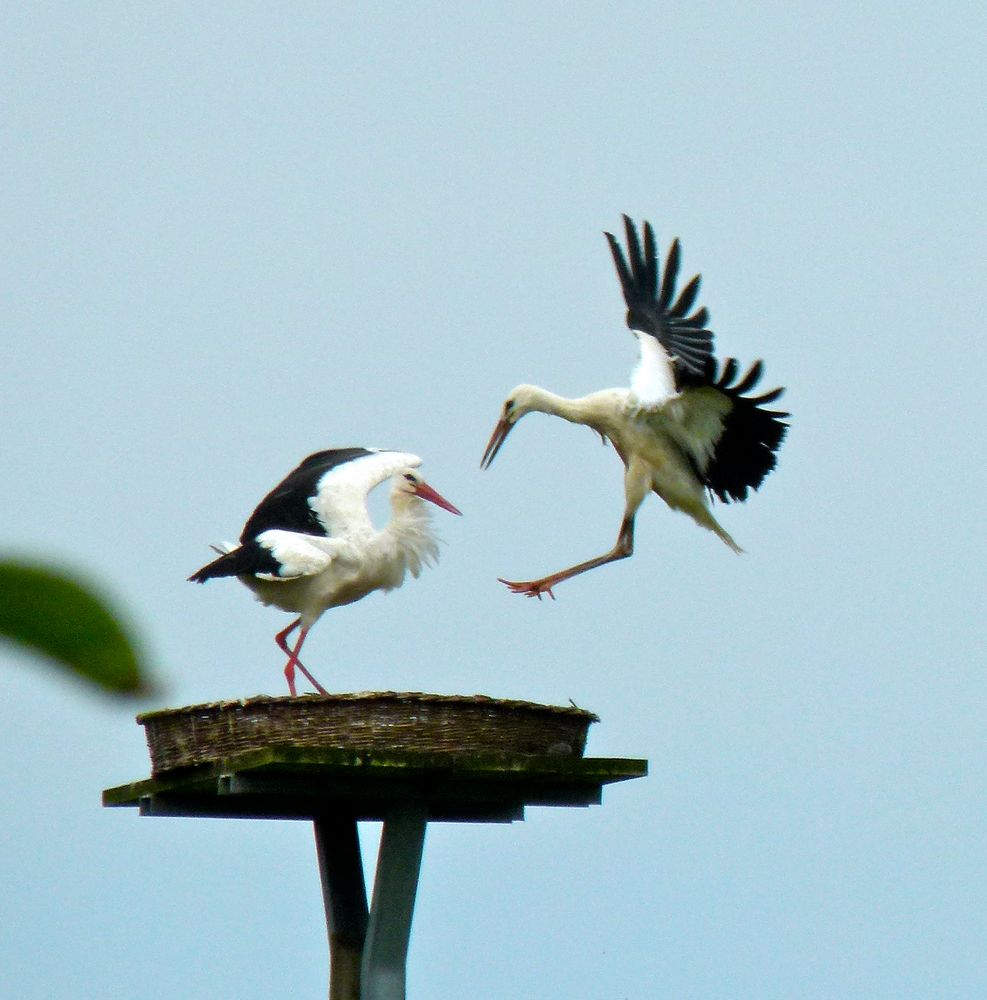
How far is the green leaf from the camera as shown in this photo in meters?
0.71

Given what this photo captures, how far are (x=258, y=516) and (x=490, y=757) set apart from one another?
185 centimetres

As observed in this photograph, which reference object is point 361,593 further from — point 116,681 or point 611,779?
point 116,681

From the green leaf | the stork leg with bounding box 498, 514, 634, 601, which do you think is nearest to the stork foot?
the stork leg with bounding box 498, 514, 634, 601

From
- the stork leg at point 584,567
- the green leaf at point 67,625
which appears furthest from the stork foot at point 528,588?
the green leaf at point 67,625

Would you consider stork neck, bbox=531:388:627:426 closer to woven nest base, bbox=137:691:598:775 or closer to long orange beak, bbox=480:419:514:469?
long orange beak, bbox=480:419:514:469

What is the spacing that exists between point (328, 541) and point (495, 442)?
4.22 feet

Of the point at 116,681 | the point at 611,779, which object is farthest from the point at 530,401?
→ the point at 116,681

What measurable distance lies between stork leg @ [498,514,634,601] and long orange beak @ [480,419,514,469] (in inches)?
19.8

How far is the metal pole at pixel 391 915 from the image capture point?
5.15 metres

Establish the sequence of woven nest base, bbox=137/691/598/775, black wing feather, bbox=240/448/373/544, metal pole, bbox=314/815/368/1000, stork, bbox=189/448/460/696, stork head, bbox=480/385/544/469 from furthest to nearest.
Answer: stork head, bbox=480/385/544/469
black wing feather, bbox=240/448/373/544
stork, bbox=189/448/460/696
metal pole, bbox=314/815/368/1000
woven nest base, bbox=137/691/598/775

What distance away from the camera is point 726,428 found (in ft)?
21.1

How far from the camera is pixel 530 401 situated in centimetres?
685

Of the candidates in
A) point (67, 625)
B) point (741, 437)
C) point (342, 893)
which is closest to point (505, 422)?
point (741, 437)

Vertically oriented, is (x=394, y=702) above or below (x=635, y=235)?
below
